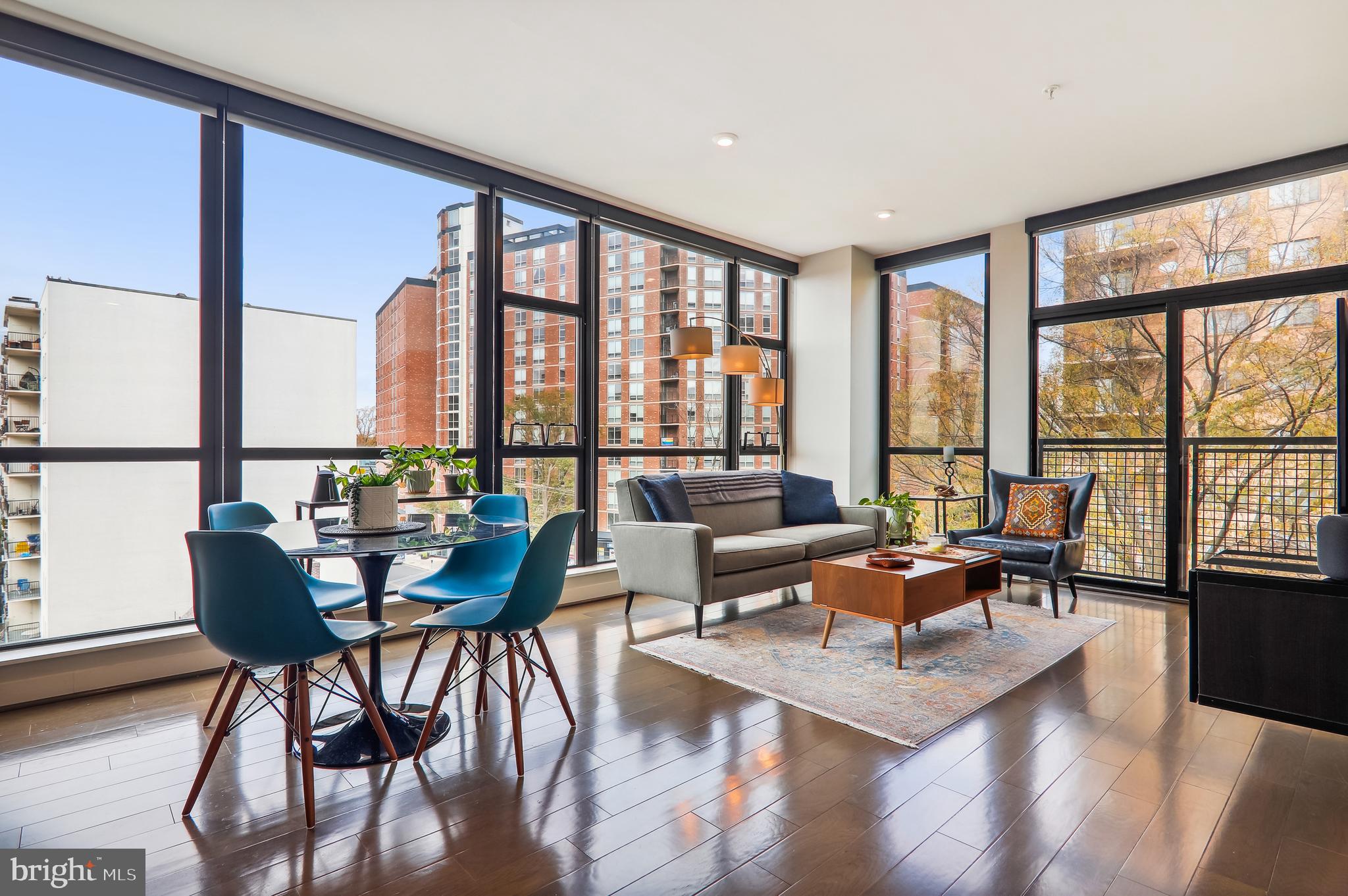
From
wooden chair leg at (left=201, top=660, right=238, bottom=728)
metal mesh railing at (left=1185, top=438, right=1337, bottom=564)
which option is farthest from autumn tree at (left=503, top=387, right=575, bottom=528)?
metal mesh railing at (left=1185, top=438, right=1337, bottom=564)

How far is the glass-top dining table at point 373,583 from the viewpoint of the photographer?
7.31 ft

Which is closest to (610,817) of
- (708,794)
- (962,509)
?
(708,794)

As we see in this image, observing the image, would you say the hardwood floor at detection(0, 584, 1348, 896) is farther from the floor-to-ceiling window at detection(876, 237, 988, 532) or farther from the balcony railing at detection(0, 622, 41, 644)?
→ the floor-to-ceiling window at detection(876, 237, 988, 532)

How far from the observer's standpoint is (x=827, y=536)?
4.82m

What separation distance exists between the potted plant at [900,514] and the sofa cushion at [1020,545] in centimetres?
99

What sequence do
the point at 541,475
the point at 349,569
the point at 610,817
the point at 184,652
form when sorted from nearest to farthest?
1. the point at 610,817
2. the point at 184,652
3. the point at 349,569
4. the point at 541,475

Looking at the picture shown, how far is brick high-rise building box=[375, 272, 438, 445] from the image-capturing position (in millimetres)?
4012

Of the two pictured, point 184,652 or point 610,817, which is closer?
point 610,817

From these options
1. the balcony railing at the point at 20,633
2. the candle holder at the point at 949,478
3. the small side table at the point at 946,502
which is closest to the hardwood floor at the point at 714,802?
the balcony railing at the point at 20,633

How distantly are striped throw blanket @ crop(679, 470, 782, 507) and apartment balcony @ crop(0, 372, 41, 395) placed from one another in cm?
337

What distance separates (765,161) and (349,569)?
352 centimetres

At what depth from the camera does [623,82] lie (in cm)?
342

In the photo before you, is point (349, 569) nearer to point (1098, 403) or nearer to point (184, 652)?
point (184, 652)

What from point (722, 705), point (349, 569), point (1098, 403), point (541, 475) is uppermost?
point (1098, 403)
